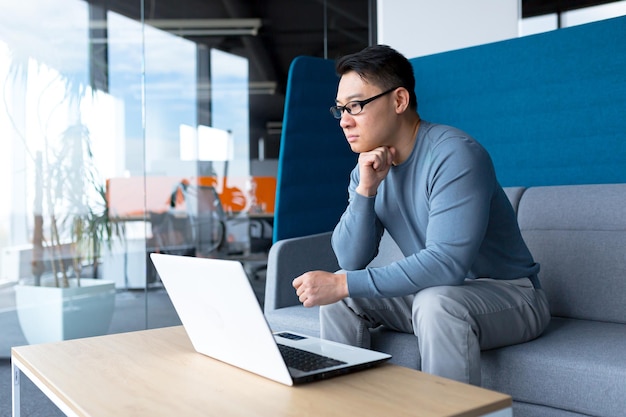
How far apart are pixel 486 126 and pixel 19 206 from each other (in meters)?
2.48

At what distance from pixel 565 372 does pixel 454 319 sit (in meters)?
0.31

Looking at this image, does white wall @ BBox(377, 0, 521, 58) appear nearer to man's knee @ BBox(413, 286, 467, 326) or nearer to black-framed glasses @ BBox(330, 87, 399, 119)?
black-framed glasses @ BBox(330, 87, 399, 119)

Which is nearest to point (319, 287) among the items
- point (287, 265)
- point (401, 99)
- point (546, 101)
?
point (401, 99)

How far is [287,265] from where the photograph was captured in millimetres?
2449

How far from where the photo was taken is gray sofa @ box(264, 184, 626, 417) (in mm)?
1548

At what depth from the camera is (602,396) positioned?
1493 mm

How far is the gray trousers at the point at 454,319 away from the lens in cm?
149

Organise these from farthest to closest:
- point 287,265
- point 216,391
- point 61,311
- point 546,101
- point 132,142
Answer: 1. point 132,142
2. point 61,311
3. point 546,101
4. point 287,265
5. point 216,391

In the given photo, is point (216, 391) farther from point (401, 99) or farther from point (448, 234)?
point (401, 99)

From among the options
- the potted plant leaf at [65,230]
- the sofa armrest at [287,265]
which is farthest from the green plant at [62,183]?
the sofa armrest at [287,265]

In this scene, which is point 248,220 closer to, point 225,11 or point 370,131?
point 225,11

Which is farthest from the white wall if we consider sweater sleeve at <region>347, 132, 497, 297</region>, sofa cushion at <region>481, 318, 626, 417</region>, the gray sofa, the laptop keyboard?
the laptop keyboard

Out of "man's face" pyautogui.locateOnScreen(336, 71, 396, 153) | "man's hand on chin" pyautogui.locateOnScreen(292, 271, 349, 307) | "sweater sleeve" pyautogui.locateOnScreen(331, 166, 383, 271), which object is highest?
"man's face" pyautogui.locateOnScreen(336, 71, 396, 153)

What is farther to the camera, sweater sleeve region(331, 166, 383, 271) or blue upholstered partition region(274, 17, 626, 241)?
blue upholstered partition region(274, 17, 626, 241)
